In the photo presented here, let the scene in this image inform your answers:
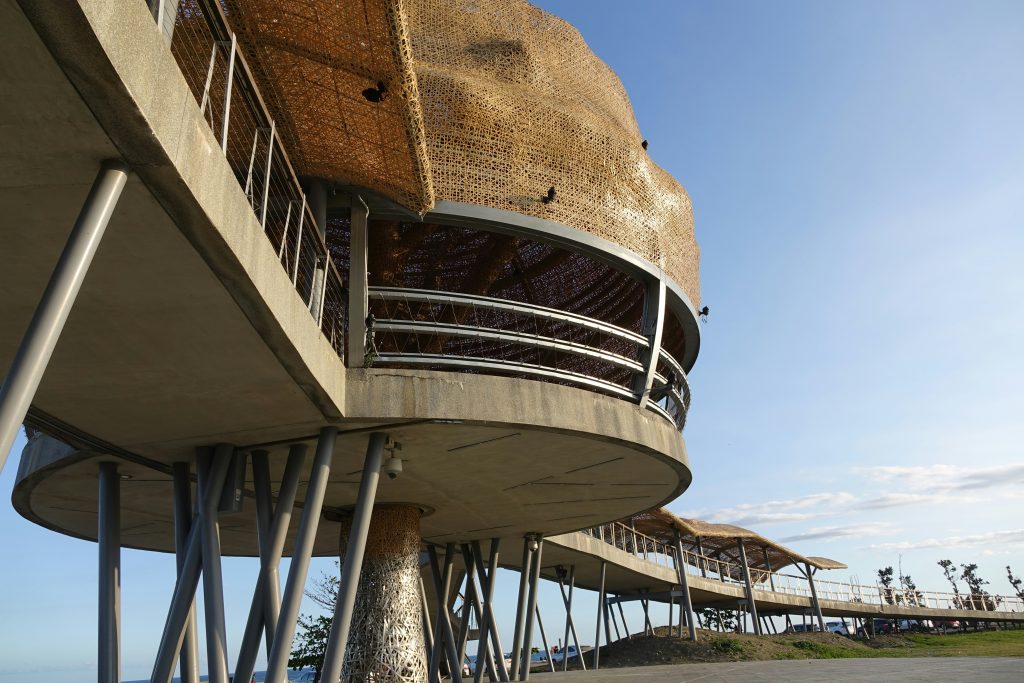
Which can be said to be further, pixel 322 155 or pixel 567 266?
pixel 567 266

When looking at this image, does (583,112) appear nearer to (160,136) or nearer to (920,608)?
(160,136)

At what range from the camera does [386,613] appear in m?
13.7

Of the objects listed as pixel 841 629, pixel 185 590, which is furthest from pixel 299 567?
pixel 841 629

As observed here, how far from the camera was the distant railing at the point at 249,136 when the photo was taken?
679 centimetres

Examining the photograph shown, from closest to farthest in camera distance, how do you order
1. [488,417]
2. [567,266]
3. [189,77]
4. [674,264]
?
[189,77] → [488,417] → [674,264] → [567,266]

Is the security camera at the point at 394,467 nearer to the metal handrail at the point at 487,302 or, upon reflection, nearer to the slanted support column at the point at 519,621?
the metal handrail at the point at 487,302

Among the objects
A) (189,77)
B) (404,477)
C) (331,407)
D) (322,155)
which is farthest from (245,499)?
(189,77)

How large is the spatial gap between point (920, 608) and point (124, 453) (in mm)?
61109

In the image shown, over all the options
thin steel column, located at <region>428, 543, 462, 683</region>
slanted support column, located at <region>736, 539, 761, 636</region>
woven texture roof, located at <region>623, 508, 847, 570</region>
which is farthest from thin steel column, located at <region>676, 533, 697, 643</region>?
thin steel column, located at <region>428, 543, 462, 683</region>

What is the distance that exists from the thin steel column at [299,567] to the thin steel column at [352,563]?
58cm

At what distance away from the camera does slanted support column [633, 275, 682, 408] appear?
13109mm

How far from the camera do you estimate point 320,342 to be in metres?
9.16

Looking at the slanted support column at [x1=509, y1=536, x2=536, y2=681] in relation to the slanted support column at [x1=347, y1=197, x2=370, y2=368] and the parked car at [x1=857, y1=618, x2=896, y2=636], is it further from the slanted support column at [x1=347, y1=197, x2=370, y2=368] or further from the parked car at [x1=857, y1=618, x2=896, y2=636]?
the parked car at [x1=857, y1=618, x2=896, y2=636]

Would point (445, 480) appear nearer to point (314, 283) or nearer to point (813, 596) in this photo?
point (314, 283)
